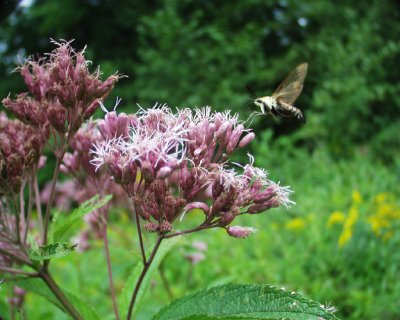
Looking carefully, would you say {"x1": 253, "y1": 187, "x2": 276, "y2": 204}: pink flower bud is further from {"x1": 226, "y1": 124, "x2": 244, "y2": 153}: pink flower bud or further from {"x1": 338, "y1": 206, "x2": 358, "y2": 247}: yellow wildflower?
{"x1": 338, "y1": 206, "x2": 358, "y2": 247}: yellow wildflower

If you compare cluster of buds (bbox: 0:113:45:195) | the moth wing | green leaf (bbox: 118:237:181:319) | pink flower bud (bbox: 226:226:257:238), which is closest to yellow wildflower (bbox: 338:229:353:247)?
the moth wing

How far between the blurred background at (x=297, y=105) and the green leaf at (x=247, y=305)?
26.5 inches

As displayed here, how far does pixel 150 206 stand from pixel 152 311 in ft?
3.76

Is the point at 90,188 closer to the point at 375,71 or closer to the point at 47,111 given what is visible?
the point at 47,111

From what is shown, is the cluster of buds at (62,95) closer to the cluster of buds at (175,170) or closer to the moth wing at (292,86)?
the cluster of buds at (175,170)

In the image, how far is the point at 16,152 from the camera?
1.28 m

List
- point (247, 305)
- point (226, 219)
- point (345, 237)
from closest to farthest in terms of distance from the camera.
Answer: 1. point (247, 305)
2. point (226, 219)
3. point (345, 237)

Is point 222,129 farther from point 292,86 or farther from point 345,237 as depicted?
point 345,237

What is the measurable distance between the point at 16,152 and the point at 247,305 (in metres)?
0.67

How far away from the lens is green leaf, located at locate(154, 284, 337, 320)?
981 mm

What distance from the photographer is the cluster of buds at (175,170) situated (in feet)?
3.72

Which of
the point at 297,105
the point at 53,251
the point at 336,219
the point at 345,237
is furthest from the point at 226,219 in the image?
the point at 297,105

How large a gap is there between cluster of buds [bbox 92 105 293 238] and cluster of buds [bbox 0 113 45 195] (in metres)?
0.21

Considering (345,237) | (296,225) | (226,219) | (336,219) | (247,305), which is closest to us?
(247,305)
